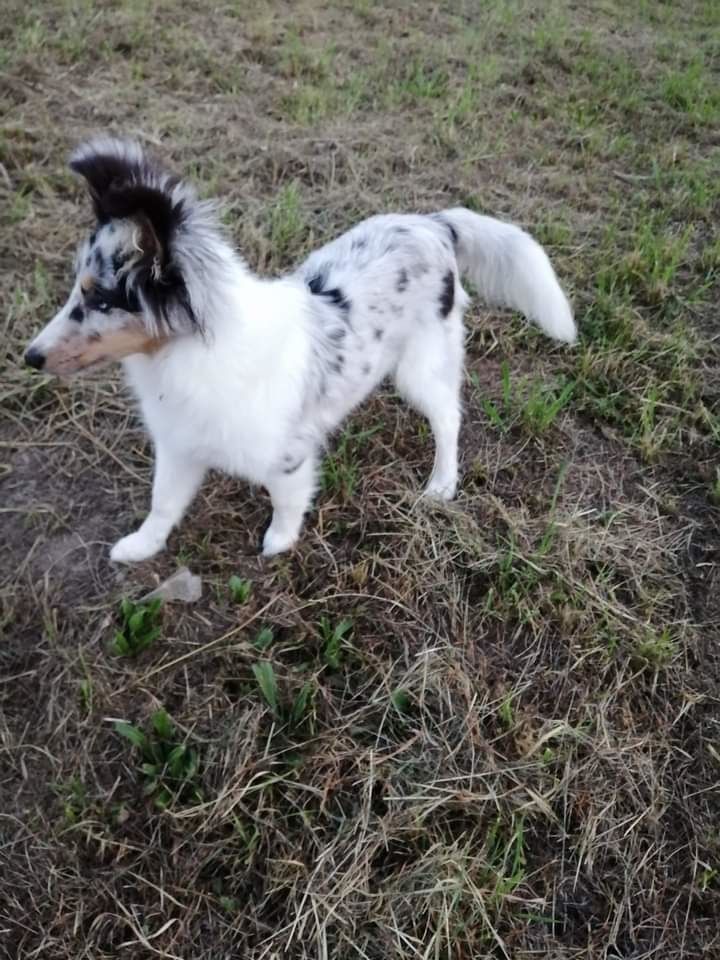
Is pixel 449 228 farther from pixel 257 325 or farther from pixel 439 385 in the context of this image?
pixel 257 325

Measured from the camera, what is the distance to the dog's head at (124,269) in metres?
1.71

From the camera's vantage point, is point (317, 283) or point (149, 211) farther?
point (317, 283)

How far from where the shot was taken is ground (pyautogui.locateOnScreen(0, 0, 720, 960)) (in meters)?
1.89

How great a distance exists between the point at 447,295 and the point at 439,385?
0.32 metres

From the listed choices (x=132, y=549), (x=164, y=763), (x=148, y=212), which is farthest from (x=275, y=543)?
(x=148, y=212)

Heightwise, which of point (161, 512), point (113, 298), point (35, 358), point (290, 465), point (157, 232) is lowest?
point (161, 512)

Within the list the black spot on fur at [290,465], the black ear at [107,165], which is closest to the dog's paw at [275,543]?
the black spot on fur at [290,465]

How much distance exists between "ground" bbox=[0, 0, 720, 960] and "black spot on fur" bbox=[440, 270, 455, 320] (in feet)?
1.92

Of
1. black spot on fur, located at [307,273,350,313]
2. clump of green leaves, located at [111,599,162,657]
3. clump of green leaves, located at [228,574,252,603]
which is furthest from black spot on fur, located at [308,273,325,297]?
clump of green leaves, located at [111,599,162,657]

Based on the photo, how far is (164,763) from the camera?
79.7 inches

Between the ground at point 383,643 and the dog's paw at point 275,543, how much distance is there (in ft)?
0.14

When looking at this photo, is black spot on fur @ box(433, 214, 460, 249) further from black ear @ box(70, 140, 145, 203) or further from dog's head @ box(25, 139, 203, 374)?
black ear @ box(70, 140, 145, 203)

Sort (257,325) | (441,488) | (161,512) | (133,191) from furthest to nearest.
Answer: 1. (441,488)
2. (161,512)
3. (257,325)
4. (133,191)

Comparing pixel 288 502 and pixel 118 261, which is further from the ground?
pixel 118 261
